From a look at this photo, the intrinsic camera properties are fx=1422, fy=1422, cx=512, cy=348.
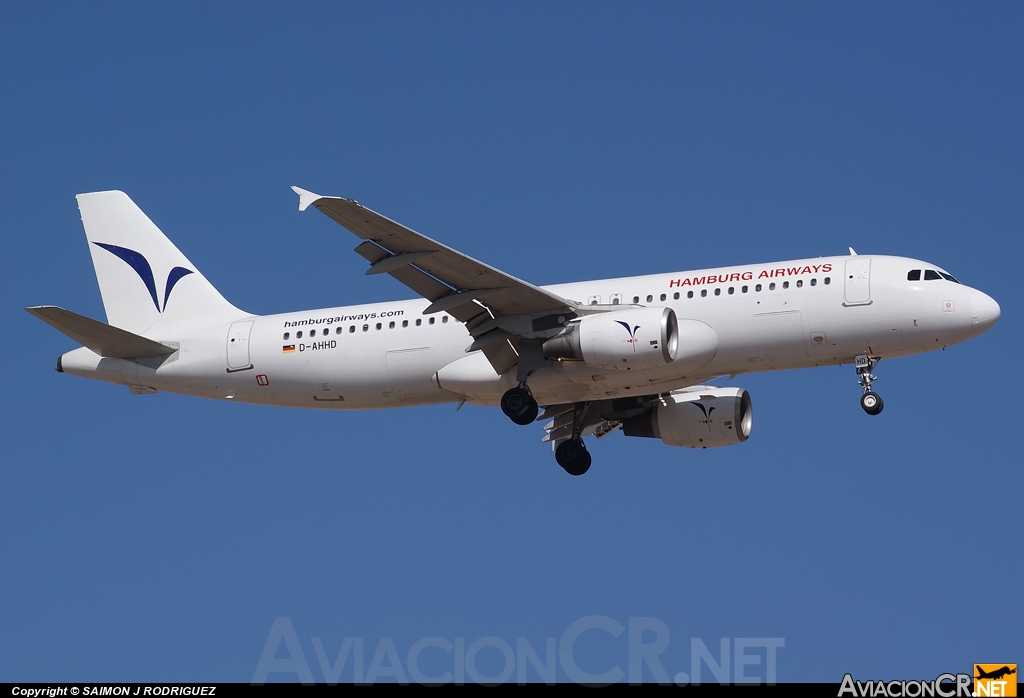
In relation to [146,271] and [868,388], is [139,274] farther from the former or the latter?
[868,388]

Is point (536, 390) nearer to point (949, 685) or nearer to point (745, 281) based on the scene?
point (745, 281)

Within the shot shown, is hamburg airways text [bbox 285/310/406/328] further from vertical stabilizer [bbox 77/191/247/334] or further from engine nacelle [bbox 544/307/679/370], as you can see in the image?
engine nacelle [bbox 544/307/679/370]

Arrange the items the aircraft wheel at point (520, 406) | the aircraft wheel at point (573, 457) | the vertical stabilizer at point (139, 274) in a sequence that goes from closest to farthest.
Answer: the aircraft wheel at point (520, 406) → the aircraft wheel at point (573, 457) → the vertical stabilizer at point (139, 274)

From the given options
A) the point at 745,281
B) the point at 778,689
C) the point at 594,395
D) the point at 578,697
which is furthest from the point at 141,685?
the point at 745,281

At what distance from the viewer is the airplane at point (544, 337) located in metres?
34.7

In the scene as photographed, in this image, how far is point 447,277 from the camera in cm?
3484

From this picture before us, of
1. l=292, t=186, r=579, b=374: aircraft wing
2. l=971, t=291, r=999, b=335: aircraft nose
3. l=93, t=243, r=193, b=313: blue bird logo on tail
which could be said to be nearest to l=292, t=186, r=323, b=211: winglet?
l=292, t=186, r=579, b=374: aircraft wing

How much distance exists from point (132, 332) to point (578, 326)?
1370 centimetres

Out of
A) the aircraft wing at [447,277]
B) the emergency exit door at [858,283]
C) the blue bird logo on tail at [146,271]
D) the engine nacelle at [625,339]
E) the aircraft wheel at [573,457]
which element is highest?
the blue bird logo on tail at [146,271]

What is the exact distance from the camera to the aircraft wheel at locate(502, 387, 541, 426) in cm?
3619

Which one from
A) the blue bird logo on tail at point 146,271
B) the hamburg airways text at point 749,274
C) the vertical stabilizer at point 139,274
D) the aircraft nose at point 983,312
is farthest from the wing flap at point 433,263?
the blue bird logo on tail at point 146,271

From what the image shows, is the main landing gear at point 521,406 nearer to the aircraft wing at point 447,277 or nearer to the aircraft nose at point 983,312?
the aircraft wing at point 447,277

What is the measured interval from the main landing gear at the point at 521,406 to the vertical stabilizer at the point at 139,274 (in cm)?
915

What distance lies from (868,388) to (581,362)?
7134 millimetres
